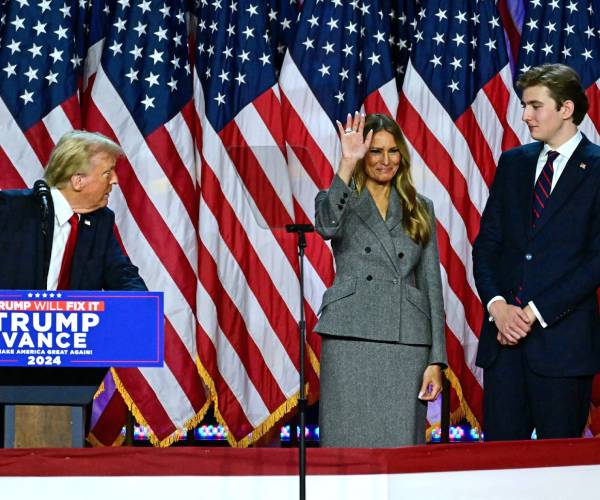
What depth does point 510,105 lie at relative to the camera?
5.06 metres

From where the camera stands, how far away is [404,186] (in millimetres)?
3463

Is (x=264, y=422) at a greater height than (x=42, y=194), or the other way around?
(x=42, y=194)

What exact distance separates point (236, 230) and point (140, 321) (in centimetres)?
229

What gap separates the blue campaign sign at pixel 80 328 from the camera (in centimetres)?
259

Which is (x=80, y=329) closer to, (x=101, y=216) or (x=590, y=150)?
(x=101, y=216)

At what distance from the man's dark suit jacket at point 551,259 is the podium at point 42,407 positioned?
135 centimetres

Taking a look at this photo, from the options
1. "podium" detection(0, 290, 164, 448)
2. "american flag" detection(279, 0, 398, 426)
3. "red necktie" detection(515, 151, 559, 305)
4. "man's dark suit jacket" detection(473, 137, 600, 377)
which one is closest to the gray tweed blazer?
"man's dark suit jacket" detection(473, 137, 600, 377)

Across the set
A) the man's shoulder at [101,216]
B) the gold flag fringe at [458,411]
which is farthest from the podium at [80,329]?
the gold flag fringe at [458,411]

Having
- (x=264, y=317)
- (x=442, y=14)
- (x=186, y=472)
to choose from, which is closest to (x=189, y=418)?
(x=264, y=317)

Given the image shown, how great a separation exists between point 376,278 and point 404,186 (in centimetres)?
32

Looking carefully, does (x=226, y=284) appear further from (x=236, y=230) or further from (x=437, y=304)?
(x=437, y=304)

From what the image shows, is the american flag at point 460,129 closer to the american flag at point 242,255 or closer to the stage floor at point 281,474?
the american flag at point 242,255

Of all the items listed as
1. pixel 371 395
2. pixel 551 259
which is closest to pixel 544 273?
pixel 551 259

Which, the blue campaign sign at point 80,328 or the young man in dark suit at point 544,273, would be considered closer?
the blue campaign sign at point 80,328
